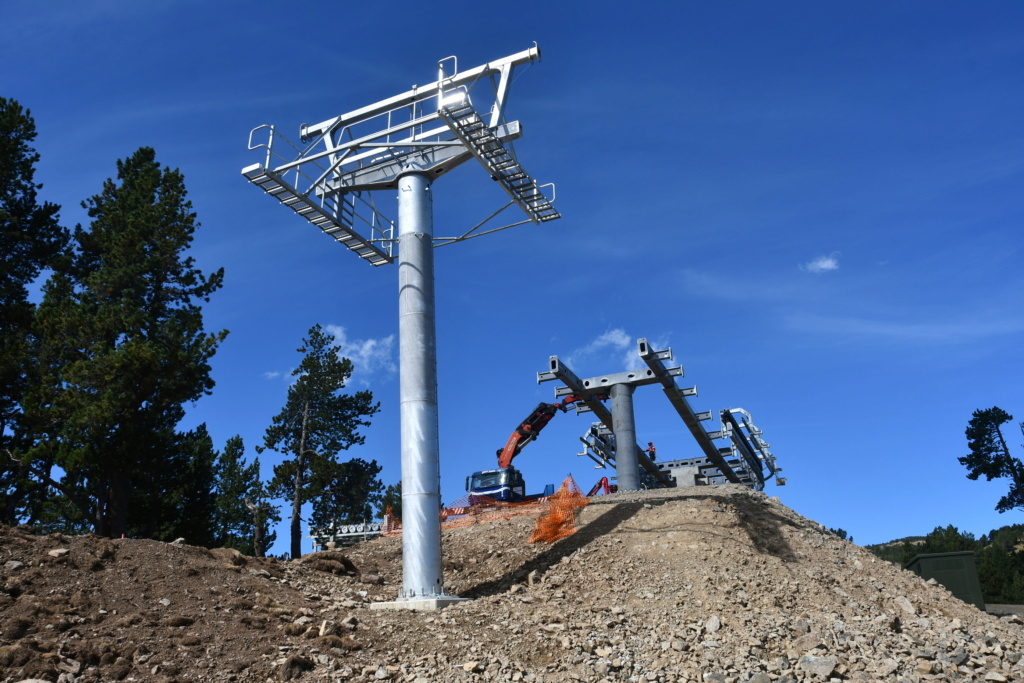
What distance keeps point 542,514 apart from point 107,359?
14.1m

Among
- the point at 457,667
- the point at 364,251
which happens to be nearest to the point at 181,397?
the point at 364,251

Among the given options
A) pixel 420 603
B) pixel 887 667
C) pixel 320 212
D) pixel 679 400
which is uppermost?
pixel 320 212

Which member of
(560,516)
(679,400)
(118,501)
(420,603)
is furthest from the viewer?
(679,400)

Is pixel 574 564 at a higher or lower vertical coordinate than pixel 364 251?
lower

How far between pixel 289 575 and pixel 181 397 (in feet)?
41.1

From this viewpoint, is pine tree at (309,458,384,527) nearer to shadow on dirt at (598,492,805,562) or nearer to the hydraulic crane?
the hydraulic crane

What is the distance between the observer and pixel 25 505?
91.5 feet

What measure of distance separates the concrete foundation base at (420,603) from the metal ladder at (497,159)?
9113 mm

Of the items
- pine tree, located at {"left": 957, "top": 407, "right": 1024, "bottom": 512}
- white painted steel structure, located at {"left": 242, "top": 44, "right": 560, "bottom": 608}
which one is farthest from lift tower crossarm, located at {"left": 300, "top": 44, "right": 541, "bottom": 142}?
pine tree, located at {"left": 957, "top": 407, "right": 1024, "bottom": 512}

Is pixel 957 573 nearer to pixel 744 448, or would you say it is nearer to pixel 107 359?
pixel 744 448

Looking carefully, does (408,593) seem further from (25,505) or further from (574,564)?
(25,505)

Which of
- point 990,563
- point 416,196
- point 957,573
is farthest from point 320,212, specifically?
point 990,563

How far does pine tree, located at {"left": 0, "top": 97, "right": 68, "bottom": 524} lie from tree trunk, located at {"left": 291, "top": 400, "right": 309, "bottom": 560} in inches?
436

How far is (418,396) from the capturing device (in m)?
16.0
